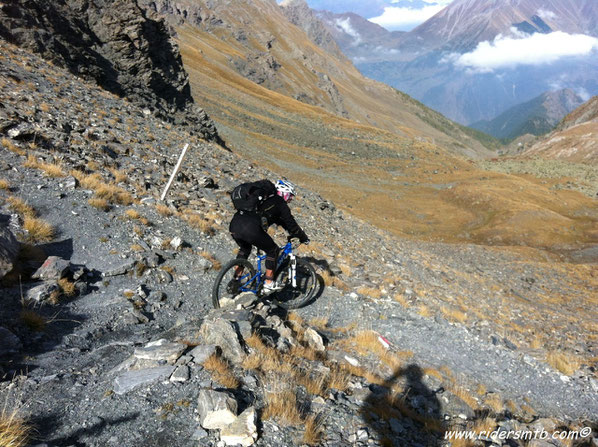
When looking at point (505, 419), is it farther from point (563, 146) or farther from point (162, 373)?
point (563, 146)

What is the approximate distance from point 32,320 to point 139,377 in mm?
2278

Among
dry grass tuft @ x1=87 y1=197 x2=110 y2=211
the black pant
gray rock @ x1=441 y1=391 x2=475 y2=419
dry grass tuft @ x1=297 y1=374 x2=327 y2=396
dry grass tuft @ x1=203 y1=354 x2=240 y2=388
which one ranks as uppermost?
the black pant

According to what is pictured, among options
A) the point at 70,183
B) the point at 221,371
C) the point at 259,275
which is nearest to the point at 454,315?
the point at 259,275

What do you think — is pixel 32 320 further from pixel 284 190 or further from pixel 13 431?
pixel 284 190

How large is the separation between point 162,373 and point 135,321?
2.18m

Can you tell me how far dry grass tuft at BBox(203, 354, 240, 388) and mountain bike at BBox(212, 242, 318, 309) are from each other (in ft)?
7.75

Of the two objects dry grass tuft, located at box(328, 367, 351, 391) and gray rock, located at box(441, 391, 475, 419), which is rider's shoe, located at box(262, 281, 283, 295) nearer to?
dry grass tuft, located at box(328, 367, 351, 391)

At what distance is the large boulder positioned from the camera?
5.45m

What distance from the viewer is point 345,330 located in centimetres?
826

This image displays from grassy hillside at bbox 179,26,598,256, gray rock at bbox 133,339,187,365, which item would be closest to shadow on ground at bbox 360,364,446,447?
gray rock at bbox 133,339,187,365

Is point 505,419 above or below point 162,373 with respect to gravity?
below

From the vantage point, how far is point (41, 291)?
5750 millimetres

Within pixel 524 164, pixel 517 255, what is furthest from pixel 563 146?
pixel 517 255

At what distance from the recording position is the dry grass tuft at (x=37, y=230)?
729 centimetres
